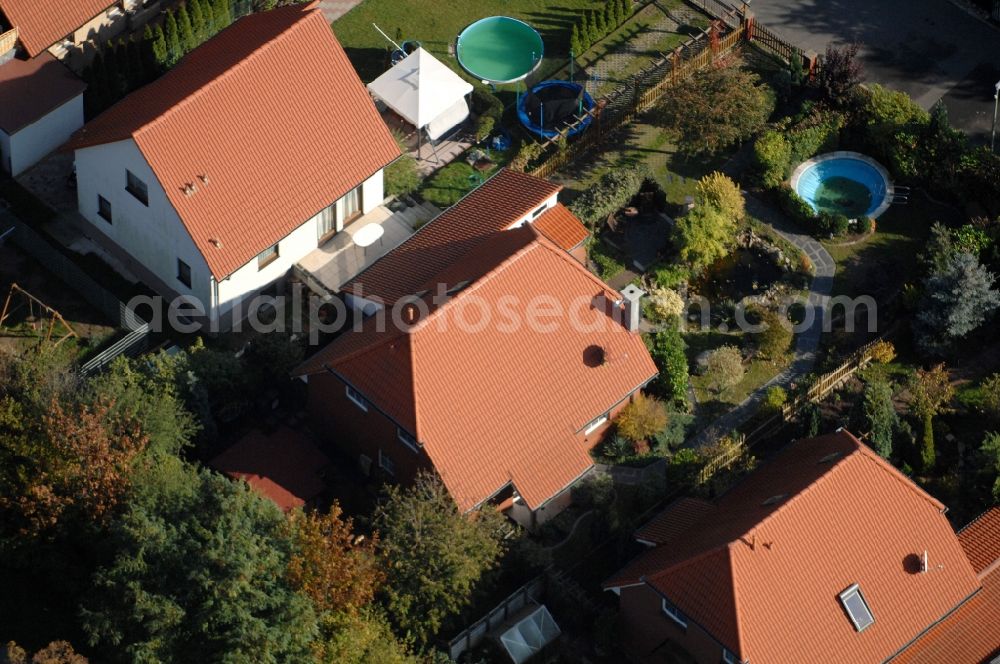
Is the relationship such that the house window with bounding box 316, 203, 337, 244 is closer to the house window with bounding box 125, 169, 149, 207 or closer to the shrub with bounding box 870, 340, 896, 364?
the house window with bounding box 125, 169, 149, 207

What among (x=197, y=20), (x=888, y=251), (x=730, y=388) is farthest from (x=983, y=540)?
(x=197, y=20)

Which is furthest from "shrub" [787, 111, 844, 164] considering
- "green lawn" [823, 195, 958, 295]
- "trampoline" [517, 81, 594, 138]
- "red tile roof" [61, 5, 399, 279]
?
"red tile roof" [61, 5, 399, 279]

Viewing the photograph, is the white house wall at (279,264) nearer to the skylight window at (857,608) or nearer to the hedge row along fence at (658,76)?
the hedge row along fence at (658,76)

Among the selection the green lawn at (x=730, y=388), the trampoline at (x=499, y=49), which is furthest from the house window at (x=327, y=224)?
the green lawn at (x=730, y=388)

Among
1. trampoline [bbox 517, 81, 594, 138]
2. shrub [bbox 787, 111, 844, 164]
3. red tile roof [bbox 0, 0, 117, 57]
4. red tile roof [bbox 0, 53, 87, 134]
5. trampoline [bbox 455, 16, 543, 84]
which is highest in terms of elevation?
red tile roof [bbox 0, 0, 117, 57]

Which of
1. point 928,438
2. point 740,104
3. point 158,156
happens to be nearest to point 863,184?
point 740,104

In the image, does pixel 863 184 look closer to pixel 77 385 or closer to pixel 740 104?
pixel 740 104
